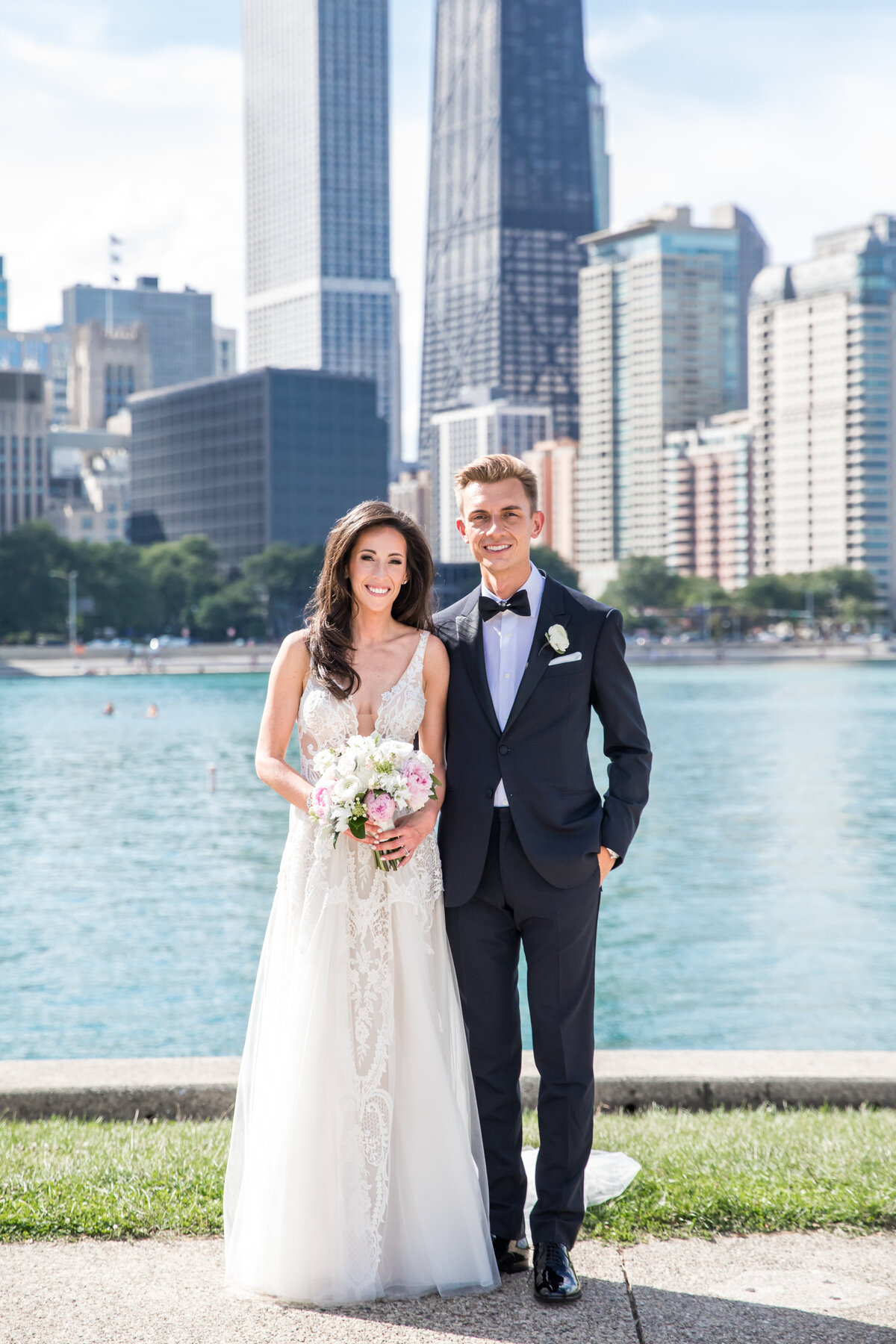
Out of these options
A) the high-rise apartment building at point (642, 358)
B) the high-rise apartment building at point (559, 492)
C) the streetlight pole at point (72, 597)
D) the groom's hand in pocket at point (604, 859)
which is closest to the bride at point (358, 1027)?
the groom's hand in pocket at point (604, 859)

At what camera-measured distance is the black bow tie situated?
13.4 ft

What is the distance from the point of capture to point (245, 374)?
13125 centimetres

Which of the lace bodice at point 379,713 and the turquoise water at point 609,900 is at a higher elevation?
the lace bodice at point 379,713

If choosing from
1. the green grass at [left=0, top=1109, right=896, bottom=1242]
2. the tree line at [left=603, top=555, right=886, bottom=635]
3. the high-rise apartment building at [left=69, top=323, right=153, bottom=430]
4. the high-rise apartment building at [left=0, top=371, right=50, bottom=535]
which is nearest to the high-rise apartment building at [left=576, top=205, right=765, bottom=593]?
the tree line at [left=603, top=555, right=886, bottom=635]

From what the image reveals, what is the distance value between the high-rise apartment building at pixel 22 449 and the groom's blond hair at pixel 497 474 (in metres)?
146

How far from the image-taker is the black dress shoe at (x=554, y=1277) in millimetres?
3680

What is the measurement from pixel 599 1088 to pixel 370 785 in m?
2.45

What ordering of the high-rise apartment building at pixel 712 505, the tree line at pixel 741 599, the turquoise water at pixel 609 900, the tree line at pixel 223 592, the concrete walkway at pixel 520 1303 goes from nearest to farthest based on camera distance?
1. the concrete walkway at pixel 520 1303
2. the turquoise water at pixel 609 900
3. the tree line at pixel 223 592
4. the tree line at pixel 741 599
5. the high-rise apartment building at pixel 712 505

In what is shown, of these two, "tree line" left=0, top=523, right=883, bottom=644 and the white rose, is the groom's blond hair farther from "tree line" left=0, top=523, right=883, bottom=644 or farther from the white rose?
"tree line" left=0, top=523, right=883, bottom=644

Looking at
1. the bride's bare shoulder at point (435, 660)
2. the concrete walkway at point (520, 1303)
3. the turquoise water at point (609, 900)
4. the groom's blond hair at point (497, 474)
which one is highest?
the groom's blond hair at point (497, 474)

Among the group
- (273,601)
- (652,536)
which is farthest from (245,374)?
(652,536)

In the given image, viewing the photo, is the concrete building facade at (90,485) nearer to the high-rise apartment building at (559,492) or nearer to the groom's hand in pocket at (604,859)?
the high-rise apartment building at (559,492)

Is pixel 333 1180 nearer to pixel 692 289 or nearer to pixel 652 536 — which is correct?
pixel 652 536

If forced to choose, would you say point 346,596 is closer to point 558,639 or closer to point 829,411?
point 558,639
